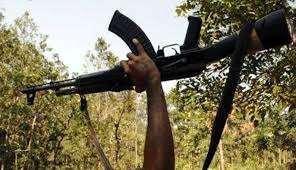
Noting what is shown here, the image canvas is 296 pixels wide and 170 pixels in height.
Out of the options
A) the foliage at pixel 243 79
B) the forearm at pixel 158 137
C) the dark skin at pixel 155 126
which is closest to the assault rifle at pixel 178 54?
the dark skin at pixel 155 126

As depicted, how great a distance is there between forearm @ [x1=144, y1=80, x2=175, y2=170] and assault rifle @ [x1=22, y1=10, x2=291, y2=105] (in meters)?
0.36

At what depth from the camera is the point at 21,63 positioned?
94.9 ft

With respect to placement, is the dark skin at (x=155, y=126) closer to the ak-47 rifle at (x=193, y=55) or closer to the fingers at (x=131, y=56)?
the fingers at (x=131, y=56)

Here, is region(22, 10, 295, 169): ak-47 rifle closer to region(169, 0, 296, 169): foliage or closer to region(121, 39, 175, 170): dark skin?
region(121, 39, 175, 170): dark skin

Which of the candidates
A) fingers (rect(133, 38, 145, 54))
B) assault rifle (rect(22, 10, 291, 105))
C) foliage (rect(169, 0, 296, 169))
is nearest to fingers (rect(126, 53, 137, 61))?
fingers (rect(133, 38, 145, 54))

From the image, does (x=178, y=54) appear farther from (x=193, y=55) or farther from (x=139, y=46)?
(x=139, y=46)

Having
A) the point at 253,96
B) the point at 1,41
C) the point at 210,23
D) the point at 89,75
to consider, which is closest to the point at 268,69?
the point at 253,96

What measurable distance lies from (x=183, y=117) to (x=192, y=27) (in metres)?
4.02

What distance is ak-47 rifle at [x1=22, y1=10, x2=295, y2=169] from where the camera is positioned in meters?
1.95

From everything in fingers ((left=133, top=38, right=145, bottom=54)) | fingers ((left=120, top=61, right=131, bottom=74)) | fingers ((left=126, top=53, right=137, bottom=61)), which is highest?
fingers ((left=133, top=38, right=145, bottom=54))

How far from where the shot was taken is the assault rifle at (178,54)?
202 centimetres

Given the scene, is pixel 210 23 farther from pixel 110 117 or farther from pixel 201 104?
pixel 110 117

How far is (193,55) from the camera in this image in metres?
2.39

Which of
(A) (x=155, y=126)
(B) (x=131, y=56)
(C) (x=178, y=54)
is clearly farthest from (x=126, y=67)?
(A) (x=155, y=126)
